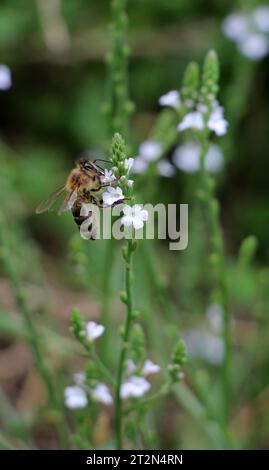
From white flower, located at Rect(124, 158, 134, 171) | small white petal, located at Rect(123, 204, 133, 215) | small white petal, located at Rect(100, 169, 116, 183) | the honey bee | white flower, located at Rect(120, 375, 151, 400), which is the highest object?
the honey bee

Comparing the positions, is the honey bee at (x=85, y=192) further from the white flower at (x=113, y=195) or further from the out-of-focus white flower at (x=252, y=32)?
the out-of-focus white flower at (x=252, y=32)

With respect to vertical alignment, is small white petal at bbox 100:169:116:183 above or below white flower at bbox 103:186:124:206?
above

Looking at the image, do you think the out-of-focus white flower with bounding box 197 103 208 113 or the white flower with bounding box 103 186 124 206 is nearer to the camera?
the white flower with bounding box 103 186 124 206

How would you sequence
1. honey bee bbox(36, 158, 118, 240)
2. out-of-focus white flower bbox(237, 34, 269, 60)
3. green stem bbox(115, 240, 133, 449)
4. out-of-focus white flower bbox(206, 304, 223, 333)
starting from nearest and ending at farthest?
green stem bbox(115, 240, 133, 449)
honey bee bbox(36, 158, 118, 240)
out-of-focus white flower bbox(206, 304, 223, 333)
out-of-focus white flower bbox(237, 34, 269, 60)

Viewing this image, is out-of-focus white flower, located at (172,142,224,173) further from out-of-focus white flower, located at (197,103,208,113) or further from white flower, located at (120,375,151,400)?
white flower, located at (120,375,151,400)

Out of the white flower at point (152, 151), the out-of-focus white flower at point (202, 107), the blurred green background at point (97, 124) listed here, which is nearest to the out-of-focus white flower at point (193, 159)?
the blurred green background at point (97, 124)

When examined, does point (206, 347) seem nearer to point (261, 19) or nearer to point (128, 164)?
point (261, 19)

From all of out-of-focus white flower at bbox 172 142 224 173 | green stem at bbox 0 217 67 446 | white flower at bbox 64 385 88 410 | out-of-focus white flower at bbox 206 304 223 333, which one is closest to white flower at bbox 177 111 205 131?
green stem at bbox 0 217 67 446
